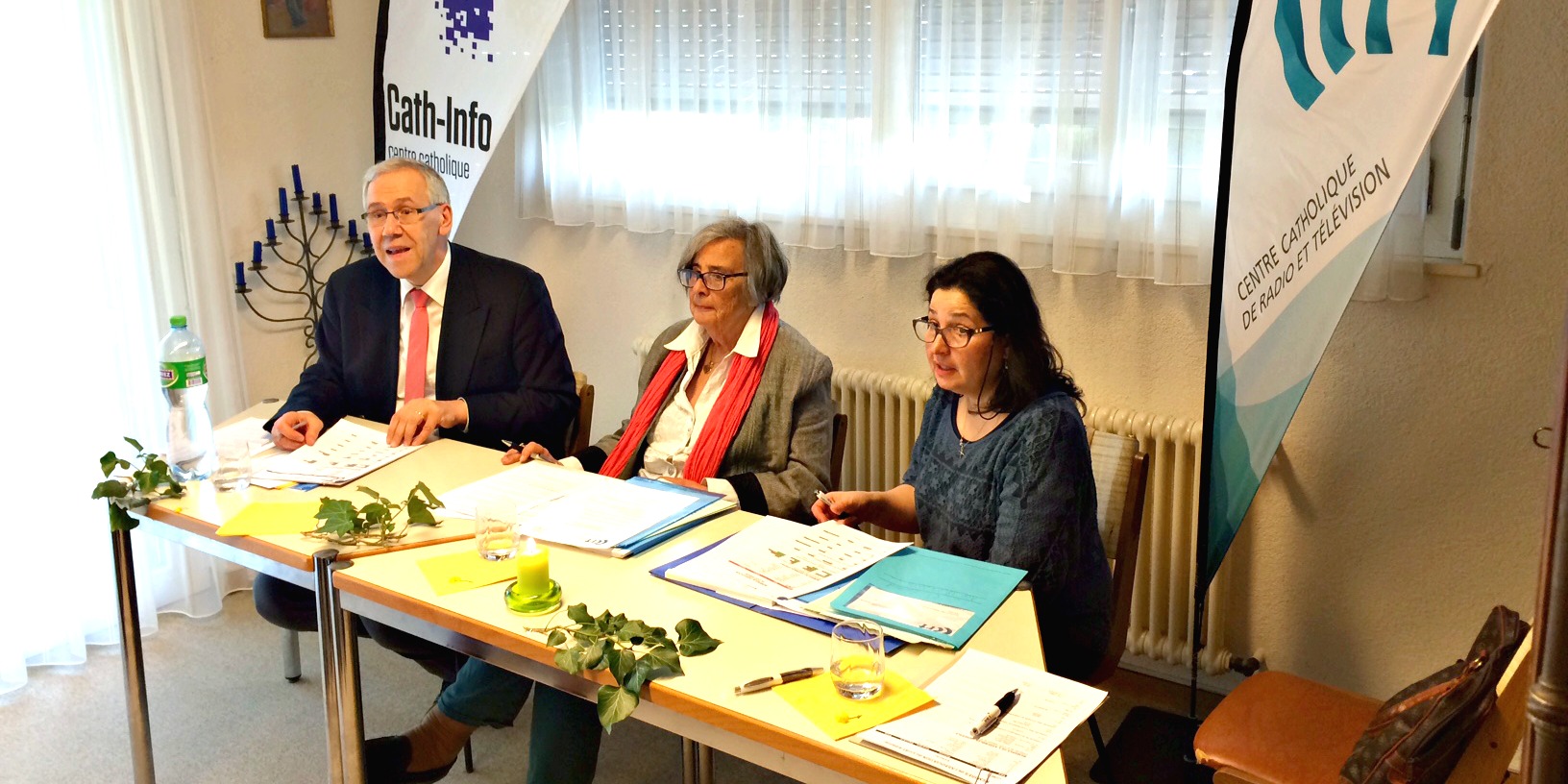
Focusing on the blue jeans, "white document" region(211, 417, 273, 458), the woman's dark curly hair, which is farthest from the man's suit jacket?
the woman's dark curly hair

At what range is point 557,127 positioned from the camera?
4062mm

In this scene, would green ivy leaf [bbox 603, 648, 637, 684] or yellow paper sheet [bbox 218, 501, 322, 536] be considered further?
yellow paper sheet [bbox 218, 501, 322, 536]

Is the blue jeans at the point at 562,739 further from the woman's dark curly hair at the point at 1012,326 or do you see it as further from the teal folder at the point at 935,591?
the woman's dark curly hair at the point at 1012,326

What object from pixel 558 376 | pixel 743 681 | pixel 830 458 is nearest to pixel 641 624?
pixel 743 681

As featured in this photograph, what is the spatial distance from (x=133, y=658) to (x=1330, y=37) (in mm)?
2635

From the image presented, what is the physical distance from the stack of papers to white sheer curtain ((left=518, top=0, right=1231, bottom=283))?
1185 millimetres

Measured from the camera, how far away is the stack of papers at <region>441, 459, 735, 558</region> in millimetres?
2258

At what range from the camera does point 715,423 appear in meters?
2.85

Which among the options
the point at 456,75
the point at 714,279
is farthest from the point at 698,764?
the point at 456,75

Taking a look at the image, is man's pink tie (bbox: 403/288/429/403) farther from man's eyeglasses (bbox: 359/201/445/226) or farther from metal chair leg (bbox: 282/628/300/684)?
metal chair leg (bbox: 282/628/300/684)

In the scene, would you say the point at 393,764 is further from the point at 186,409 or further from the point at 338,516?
the point at 186,409

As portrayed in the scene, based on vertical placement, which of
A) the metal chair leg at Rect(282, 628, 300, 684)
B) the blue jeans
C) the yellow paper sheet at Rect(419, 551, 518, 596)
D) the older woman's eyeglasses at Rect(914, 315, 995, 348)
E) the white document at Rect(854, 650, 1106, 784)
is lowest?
the metal chair leg at Rect(282, 628, 300, 684)

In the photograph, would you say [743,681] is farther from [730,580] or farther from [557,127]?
[557,127]

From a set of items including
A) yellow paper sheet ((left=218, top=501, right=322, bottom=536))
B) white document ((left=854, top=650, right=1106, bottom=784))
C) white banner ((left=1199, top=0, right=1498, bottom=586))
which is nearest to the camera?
white document ((left=854, top=650, right=1106, bottom=784))
